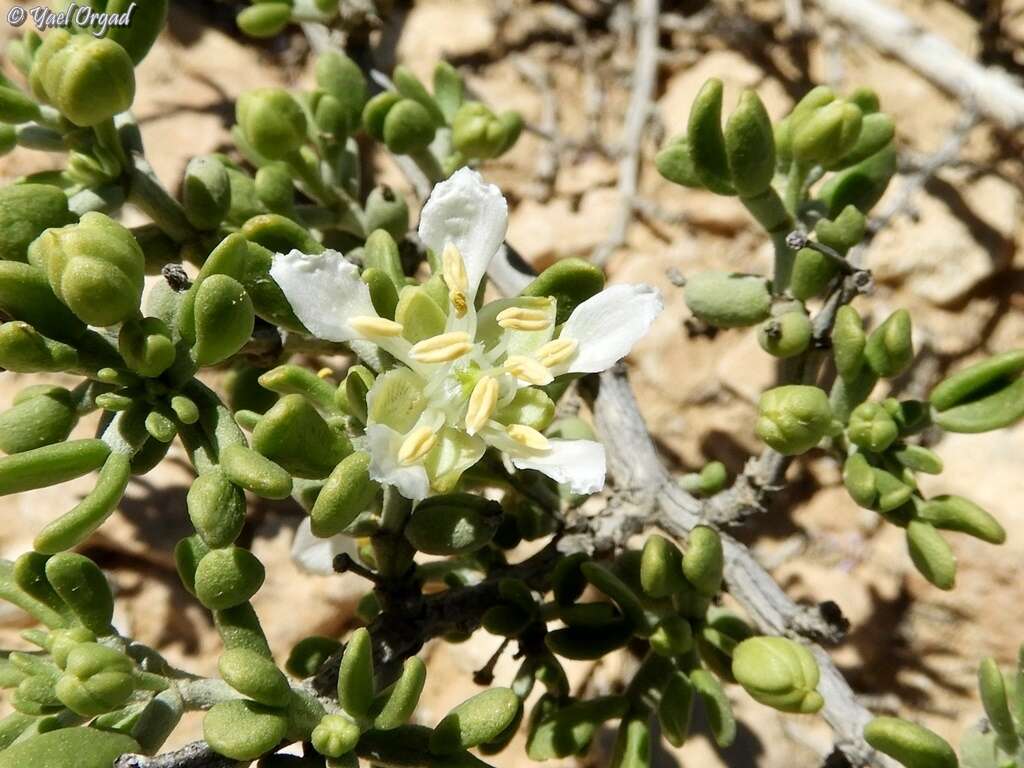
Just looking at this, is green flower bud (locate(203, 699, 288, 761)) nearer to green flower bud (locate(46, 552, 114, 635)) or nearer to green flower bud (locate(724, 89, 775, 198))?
green flower bud (locate(46, 552, 114, 635))

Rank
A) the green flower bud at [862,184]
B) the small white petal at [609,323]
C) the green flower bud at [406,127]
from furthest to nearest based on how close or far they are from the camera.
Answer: the green flower bud at [406,127] < the green flower bud at [862,184] < the small white petal at [609,323]

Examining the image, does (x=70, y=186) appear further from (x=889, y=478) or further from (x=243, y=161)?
(x=889, y=478)

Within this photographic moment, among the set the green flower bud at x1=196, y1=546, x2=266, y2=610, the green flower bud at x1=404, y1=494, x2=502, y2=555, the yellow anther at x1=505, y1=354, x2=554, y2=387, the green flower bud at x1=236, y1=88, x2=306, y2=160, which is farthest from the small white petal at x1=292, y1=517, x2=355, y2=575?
the green flower bud at x1=236, y1=88, x2=306, y2=160

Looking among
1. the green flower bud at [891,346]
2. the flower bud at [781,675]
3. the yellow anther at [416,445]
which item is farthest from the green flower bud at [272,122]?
the flower bud at [781,675]

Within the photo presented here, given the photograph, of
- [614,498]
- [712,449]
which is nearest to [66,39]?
[614,498]

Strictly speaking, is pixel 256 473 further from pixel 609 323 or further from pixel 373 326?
pixel 609 323

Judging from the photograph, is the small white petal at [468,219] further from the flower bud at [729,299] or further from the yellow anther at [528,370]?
the flower bud at [729,299]

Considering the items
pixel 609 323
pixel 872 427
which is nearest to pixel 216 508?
pixel 609 323
